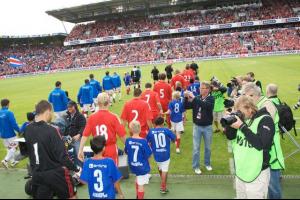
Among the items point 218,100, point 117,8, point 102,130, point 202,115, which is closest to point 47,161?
point 102,130

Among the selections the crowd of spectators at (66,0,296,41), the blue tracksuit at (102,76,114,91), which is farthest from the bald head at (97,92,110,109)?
the crowd of spectators at (66,0,296,41)

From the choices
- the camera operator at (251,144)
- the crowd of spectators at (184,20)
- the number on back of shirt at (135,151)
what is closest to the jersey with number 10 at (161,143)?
the number on back of shirt at (135,151)

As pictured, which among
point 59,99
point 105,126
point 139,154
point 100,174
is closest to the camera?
point 100,174

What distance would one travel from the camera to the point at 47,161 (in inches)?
175

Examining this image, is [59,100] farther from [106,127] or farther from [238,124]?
[238,124]

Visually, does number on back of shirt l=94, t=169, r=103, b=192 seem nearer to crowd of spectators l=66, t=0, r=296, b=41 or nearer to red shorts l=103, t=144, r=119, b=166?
red shorts l=103, t=144, r=119, b=166

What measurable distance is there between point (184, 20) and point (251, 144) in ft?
213

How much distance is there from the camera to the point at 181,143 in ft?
34.5

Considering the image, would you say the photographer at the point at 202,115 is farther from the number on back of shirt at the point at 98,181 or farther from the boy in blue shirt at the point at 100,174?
the number on back of shirt at the point at 98,181

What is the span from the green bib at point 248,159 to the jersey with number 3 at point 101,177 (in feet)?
6.01

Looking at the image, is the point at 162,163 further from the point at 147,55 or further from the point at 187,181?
the point at 147,55

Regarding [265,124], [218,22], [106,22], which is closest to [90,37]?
[106,22]

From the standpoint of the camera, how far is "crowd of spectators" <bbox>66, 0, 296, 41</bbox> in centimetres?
6172

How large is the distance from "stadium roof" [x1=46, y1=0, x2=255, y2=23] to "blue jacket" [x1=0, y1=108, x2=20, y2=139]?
53.9 meters
